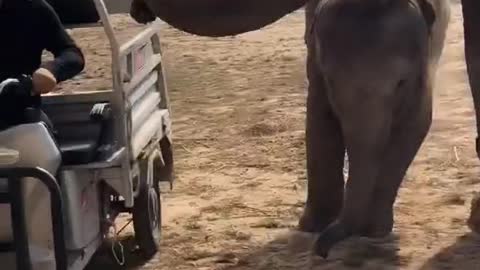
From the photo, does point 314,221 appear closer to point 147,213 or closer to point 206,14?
point 147,213

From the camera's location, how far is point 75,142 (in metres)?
3.46

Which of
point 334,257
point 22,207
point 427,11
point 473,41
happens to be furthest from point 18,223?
point 473,41

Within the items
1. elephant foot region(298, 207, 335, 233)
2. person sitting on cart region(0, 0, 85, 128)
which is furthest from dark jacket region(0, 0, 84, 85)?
elephant foot region(298, 207, 335, 233)

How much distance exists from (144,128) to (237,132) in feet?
7.58

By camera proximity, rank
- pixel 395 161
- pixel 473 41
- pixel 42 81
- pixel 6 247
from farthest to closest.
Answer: pixel 473 41
pixel 395 161
pixel 42 81
pixel 6 247

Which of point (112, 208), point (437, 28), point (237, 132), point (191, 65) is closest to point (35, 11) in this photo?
point (112, 208)

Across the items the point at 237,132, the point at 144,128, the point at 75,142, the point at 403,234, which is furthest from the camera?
the point at 237,132

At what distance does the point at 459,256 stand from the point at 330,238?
0.74m

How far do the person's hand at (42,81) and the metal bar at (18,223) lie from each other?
19.3 inches

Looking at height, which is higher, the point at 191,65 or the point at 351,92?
the point at 351,92

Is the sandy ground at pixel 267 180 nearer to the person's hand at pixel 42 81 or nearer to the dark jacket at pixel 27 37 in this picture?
the dark jacket at pixel 27 37

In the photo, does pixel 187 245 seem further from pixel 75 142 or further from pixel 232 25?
pixel 232 25

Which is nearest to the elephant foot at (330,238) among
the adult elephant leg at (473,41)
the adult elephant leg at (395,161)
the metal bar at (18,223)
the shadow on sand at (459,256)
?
the adult elephant leg at (395,161)

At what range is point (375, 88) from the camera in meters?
3.31
